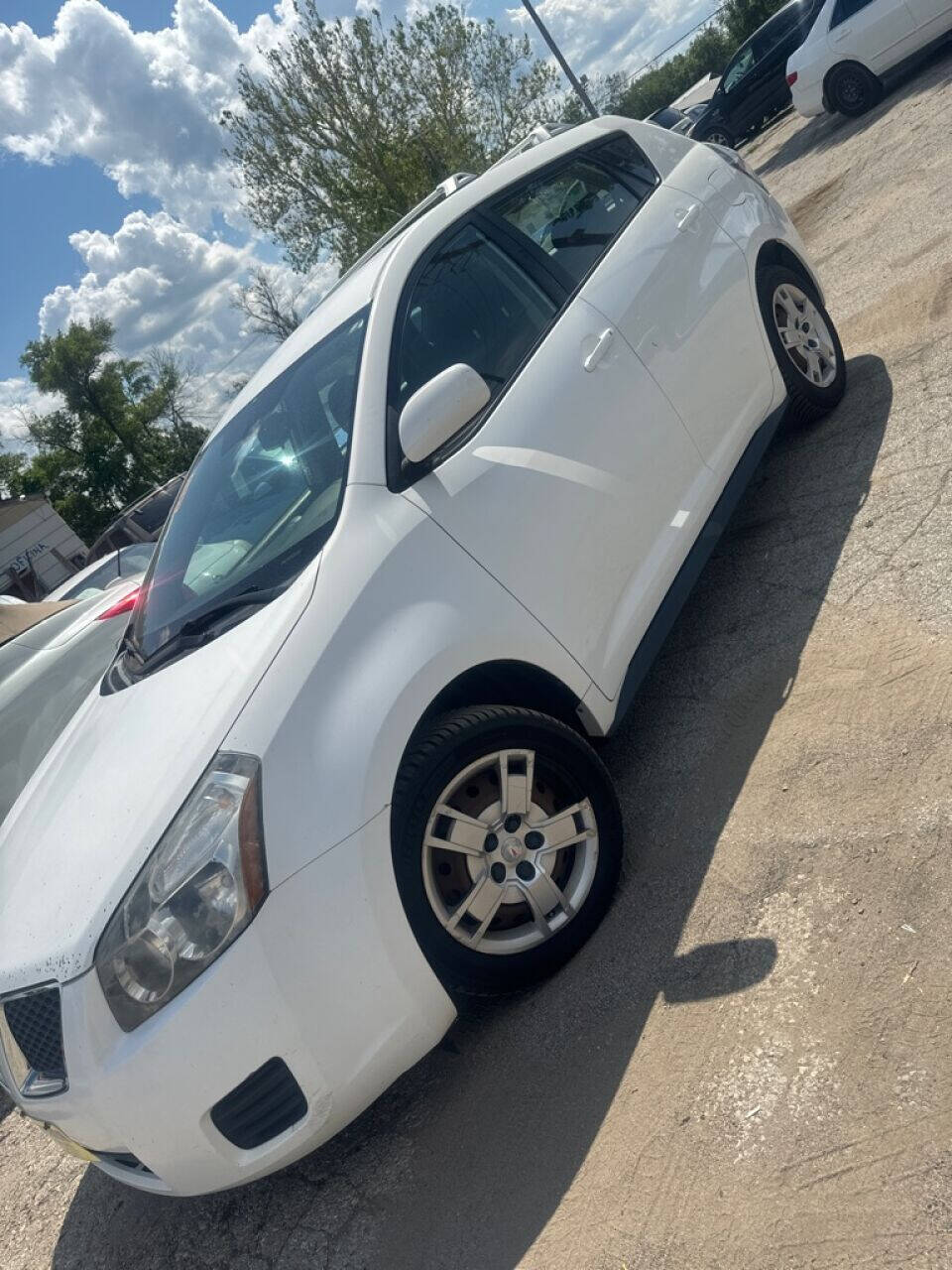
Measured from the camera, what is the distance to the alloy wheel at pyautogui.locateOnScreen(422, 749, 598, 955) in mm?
2664

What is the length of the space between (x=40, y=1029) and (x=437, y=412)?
184 centimetres

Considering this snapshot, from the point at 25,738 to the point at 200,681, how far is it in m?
2.42

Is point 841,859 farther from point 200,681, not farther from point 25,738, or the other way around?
point 25,738

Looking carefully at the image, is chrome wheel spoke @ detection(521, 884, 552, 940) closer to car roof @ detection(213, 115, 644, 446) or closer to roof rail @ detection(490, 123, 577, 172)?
car roof @ detection(213, 115, 644, 446)

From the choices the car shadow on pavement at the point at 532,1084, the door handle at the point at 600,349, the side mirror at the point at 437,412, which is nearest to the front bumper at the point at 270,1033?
the car shadow on pavement at the point at 532,1084

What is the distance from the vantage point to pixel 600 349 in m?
3.51

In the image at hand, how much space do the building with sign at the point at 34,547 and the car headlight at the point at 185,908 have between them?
115ft

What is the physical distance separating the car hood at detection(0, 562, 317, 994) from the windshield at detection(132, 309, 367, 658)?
0.24 meters

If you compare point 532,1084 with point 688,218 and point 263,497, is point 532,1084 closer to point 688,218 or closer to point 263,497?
point 263,497

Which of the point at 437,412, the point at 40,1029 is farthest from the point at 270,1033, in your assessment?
the point at 437,412

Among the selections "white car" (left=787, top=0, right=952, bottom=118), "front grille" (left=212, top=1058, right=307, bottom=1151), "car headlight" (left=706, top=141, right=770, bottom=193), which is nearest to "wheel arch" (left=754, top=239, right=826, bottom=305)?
"car headlight" (left=706, top=141, right=770, bottom=193)

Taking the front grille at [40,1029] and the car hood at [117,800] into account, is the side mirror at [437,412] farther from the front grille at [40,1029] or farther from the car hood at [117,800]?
the front grille at [40,1029]

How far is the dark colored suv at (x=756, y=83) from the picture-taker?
59.3ft

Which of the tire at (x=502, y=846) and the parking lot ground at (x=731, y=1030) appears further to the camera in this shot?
the tire at (x=502, y=846)
